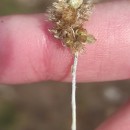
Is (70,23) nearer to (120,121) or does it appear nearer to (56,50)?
(56,50)

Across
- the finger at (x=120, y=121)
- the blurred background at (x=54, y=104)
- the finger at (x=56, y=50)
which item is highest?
the finger at (x=56, y=50)

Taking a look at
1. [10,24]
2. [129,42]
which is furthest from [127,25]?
[10,24]

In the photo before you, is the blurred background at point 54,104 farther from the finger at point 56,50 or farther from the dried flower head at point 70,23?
the dried flower head at point 70,23

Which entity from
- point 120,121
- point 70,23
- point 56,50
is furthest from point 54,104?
point 70,23

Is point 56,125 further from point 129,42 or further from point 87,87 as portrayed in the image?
point 129,42

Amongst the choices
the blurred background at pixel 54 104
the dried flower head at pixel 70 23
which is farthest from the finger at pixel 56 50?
the blurred background at pixel 54 104

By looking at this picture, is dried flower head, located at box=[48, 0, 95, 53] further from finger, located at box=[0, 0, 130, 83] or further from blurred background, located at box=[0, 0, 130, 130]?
blurred background, located at box=[0, 0, 130, 130]

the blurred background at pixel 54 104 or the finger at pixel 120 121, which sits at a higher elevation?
the finger at pixel 120 121
